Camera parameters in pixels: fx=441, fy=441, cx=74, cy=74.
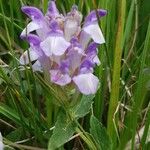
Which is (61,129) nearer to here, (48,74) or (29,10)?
(48,74)

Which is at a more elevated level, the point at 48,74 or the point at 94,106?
the point at 48,74

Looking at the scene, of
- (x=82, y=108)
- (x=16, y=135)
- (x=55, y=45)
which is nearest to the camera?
(x=55, y=45)

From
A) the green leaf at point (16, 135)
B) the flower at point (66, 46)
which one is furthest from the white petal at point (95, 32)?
the green leaf at point (16, 135)

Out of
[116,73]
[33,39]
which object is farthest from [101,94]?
[33,39]

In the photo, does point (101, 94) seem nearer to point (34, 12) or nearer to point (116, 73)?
point (116, 73)

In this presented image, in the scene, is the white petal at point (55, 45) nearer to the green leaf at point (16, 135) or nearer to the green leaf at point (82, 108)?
the green leaf at point (82, 108)

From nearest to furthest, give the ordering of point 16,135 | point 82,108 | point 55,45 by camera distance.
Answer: point 55,45, point 82,108, point 16,135

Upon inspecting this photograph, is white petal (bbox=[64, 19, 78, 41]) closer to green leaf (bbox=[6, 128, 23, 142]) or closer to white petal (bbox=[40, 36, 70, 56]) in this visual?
white petal (bbox=[40, 36, 70, 56])

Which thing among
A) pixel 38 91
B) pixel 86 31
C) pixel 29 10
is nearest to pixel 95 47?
pixel 86 31
